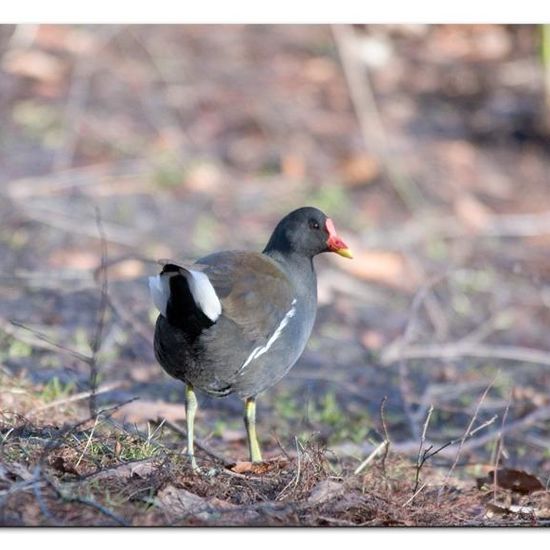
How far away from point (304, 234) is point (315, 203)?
3.45 metres

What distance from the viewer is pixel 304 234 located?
4742mm

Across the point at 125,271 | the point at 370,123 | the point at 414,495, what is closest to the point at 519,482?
the point at 414,495

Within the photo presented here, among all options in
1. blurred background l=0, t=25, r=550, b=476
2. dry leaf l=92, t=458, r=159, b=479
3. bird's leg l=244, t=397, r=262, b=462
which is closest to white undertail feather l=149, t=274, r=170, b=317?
dry leaf l=92, t=458, r=159, b=479

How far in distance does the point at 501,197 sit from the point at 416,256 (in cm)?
140

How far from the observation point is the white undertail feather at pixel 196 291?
388 cm

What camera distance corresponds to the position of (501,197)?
29.6 feet

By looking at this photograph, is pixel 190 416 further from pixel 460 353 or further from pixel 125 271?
pixel 125 271

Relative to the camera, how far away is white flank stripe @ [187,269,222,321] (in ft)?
12.7

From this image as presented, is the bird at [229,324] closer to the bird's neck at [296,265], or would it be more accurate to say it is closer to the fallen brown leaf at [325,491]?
the bird's neck at [296,265]

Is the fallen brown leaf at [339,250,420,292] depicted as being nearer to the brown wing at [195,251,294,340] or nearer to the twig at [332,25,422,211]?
the twig at [332,25,422,211]

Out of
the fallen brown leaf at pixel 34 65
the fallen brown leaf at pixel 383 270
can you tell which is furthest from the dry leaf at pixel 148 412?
the fallen brown leaf at pixel 34 65

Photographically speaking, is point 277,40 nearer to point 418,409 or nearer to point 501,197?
point 501,197

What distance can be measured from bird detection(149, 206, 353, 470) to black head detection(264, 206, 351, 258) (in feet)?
0.65

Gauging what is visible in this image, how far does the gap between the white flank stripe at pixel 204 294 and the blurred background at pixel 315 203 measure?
3.31 ft
